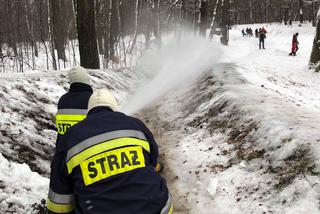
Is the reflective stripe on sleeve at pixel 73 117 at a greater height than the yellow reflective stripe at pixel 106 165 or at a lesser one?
lesser

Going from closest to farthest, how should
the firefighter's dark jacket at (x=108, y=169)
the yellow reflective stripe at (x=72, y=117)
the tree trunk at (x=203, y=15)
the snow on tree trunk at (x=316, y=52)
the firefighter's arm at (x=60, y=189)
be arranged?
the firefighter's dark jacket at (x=108, y=169) < the firefighter's arm at (x=60, y=189) < the yellow reflective stripe at (x=72, y=117) < the snow on tree trunk at (x=316, y=52) < the tree trunk at (x=203, y=15)

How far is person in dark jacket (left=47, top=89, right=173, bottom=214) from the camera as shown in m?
2.56

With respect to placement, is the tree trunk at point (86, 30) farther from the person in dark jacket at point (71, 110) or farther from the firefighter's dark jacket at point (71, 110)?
the firefighter's dark jacket at point (71, 110)

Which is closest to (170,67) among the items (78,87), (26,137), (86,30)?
(86,30)

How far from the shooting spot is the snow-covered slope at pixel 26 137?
460cm

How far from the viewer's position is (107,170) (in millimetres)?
2580

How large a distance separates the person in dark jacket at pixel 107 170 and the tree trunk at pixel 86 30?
964cm

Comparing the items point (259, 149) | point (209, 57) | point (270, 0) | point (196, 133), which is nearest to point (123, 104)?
point (196, 133)

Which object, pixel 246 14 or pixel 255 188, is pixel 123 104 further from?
pixel 246 14

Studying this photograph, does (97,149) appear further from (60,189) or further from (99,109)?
(60,189)

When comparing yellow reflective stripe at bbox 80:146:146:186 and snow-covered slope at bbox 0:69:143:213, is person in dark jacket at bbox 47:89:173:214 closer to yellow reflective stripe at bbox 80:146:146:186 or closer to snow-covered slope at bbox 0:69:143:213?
yellow reflective stripe at bbox 80:146:146:186

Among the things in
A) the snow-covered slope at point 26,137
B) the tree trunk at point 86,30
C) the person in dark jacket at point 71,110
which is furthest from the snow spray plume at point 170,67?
the person in dark jacket at point 71,110

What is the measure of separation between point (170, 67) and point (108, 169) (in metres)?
18.3

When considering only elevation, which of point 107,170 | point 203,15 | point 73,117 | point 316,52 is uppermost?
point 203,15
